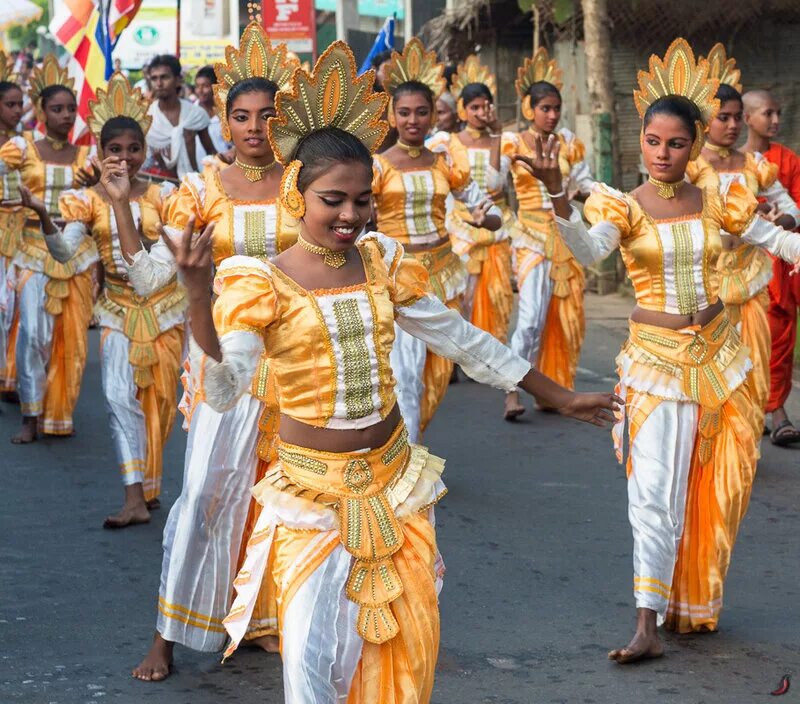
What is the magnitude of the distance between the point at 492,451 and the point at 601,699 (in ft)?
13.8

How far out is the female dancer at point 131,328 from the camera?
7777 mm

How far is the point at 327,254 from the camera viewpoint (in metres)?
4.33

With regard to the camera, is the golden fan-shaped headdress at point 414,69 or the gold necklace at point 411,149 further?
the golden fan-shaped headdress at point 414,69

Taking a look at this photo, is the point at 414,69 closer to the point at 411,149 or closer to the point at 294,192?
the point at 411,149

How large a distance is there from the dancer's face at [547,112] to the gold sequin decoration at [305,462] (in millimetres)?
7055

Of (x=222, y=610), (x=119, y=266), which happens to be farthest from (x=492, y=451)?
(x=222, y=610)

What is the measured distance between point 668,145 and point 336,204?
218 cm

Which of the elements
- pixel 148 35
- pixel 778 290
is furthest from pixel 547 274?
pixel 148 35

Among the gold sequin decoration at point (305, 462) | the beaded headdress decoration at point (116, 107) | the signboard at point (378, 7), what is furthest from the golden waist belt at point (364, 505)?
the signboard at point (378, 7)

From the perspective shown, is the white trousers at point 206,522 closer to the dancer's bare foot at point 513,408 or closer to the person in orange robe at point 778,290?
the person in orange robe at point 778,290

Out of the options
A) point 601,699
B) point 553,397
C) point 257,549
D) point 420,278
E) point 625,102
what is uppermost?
point 625,102

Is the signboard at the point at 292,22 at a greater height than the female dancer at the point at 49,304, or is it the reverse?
the signboard at the point at 292,22

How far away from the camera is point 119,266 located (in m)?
7.76

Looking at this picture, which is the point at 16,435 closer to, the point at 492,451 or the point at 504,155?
the point at 492,451
